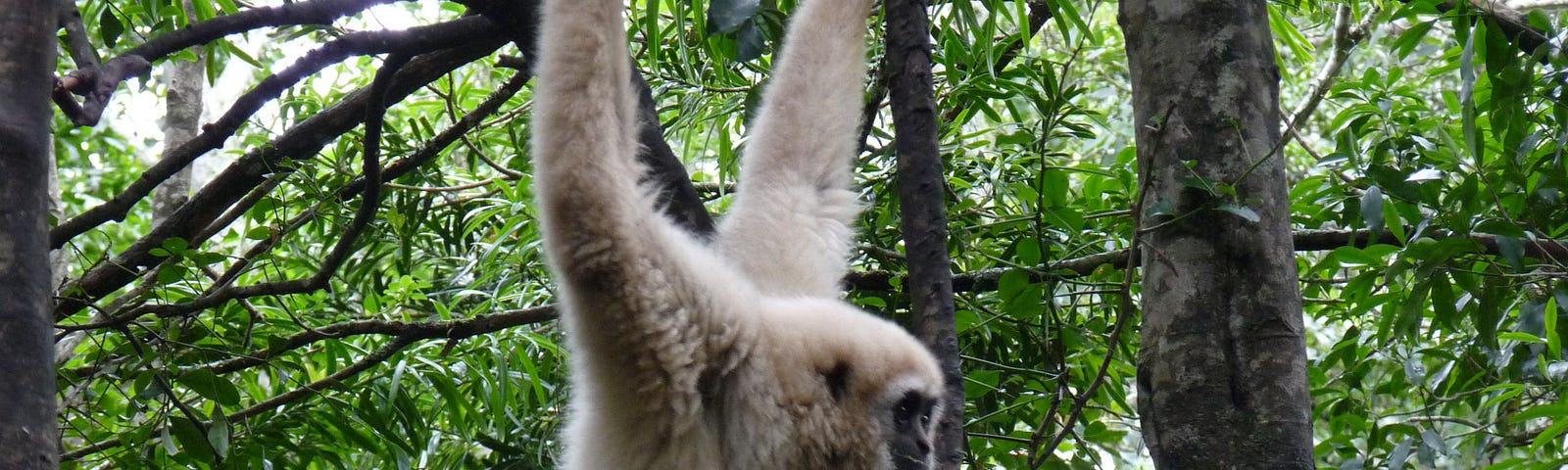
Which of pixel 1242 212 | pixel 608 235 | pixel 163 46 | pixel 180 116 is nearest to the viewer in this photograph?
pixel 608 235

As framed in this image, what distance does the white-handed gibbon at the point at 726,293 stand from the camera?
6.03 feet

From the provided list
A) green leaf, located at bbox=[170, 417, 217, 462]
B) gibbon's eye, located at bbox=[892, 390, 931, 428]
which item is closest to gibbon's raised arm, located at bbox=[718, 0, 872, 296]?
gibbon's eye, located at bbox=[892, 390, 931, 428]

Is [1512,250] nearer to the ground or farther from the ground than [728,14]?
nearer to the ground

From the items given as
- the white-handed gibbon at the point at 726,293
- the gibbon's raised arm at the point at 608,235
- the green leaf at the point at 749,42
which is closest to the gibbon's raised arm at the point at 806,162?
the white-handed gibbon at the point at 726,293

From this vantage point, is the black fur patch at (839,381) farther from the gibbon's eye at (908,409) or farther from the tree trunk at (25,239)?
the tree trunk at (25,239)

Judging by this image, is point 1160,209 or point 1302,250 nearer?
point 1160,209

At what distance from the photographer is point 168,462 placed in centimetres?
418

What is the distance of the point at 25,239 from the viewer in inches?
66.7

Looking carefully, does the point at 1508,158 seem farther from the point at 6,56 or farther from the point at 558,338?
the point at 6,56

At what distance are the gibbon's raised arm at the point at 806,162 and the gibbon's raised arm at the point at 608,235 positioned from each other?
2.77 feet

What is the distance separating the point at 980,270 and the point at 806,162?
2.79ft

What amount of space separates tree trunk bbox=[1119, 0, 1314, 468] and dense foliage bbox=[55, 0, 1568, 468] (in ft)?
0.91

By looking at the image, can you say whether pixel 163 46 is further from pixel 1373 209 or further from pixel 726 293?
pixel 1373 209

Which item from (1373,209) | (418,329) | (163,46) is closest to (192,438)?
(418,329)
